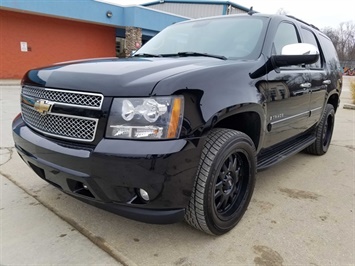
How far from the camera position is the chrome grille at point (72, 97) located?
1858 millimetres

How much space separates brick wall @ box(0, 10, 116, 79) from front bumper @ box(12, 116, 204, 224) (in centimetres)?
1642

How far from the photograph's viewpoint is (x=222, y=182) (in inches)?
90.5

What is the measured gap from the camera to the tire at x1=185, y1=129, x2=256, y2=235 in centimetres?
202

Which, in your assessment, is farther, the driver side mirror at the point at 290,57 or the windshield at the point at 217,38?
the windshield at the point at 217,38

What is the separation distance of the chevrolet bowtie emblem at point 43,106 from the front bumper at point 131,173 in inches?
9.0

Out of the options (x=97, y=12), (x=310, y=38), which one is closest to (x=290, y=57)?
(x=310, y=38)

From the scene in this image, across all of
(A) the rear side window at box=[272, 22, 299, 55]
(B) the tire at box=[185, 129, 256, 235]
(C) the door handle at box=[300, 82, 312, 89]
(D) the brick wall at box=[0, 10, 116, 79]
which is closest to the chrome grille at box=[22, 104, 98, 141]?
(B) the tire at box=[185, 129, 256, 235]

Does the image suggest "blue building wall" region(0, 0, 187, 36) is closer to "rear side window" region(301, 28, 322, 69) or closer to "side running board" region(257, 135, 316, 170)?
"rear side window" region(301, 28, 322, 69)

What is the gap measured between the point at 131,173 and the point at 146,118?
34 cm

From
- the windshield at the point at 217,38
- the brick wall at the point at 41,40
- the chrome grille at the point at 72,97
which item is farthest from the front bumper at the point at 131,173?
the brick wall at the point at 41,40

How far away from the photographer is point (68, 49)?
1816cm

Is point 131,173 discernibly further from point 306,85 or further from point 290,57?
point 306,85

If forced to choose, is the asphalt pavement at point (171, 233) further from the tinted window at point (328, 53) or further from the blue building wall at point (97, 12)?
the blue building wall at point (97, 12)

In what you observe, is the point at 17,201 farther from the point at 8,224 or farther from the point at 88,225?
the point at 88,225
